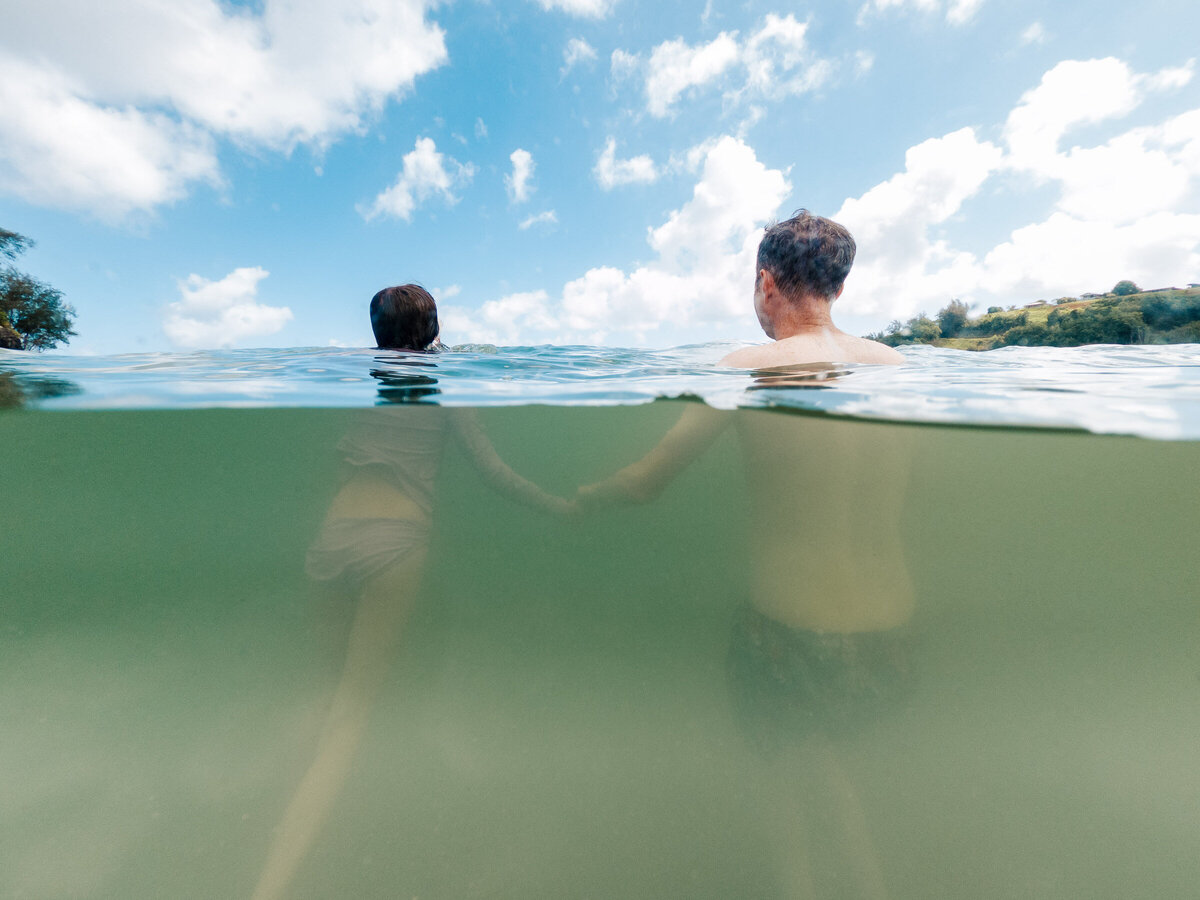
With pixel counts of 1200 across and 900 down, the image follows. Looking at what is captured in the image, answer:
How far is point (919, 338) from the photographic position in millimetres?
11836

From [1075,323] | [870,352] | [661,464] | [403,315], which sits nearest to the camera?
[661,464]

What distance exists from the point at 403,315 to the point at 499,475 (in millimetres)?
2028

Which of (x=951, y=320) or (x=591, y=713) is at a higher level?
(x=951, y=320)

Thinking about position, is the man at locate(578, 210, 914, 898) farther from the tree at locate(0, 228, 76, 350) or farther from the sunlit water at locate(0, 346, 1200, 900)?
the tree at locate(0, 228, 76, 350)

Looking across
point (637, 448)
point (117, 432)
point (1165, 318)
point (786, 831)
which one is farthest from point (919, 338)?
point (117, 432)

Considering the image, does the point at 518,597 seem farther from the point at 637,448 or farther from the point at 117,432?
the point at 117,432

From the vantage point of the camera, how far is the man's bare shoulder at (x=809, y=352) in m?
3.33

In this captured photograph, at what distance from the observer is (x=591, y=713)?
540cm

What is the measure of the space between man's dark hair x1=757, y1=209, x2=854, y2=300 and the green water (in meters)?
1.00

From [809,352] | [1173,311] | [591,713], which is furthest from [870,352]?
[1173,311]

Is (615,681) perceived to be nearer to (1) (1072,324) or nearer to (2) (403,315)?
(2) (403,315)

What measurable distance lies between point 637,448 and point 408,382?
5.33 meters

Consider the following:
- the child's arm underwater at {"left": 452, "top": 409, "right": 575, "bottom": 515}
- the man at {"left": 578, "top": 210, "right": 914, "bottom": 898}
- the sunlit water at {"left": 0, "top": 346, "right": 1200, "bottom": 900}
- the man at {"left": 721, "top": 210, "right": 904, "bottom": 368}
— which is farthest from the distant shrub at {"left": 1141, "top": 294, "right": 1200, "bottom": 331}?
the child's arm underwater at {"left": 452, "top": 409, "right": 575, "bottom": 515}

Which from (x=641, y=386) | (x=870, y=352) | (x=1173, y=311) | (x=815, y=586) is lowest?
(x=815, y=586)
